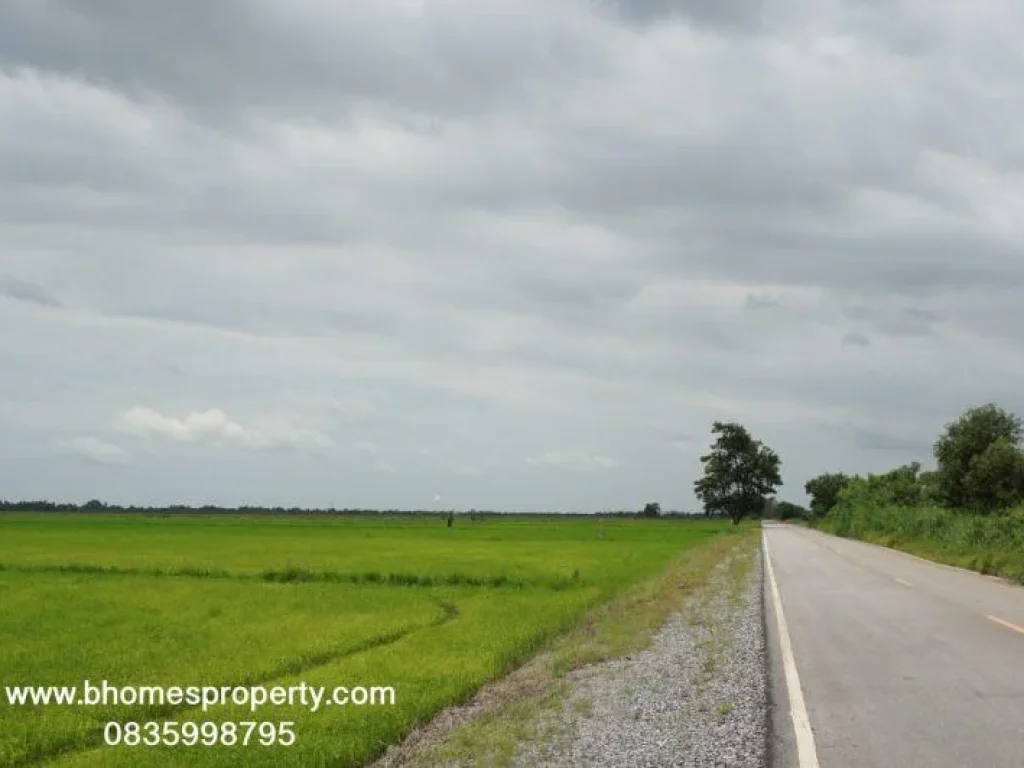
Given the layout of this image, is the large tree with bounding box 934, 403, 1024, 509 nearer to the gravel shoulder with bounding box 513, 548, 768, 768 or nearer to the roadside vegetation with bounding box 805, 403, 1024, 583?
the roadside vegetation with bounding box 805, 403, 1024, 583

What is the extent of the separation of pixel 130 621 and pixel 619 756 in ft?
48.0

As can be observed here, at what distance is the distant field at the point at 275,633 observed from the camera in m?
10.4

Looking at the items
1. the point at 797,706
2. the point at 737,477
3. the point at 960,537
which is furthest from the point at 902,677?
the point at 737,477

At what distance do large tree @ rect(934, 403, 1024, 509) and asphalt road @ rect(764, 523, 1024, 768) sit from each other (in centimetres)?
5560

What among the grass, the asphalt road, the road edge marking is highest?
the grass

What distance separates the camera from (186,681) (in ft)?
43.5

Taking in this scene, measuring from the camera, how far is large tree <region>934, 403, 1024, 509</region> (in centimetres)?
7469

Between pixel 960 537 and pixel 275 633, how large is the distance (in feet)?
117

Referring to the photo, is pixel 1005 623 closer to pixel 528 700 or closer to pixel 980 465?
pixel 528 700

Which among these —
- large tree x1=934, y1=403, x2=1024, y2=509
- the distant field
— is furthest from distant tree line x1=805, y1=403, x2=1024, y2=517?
the distant field

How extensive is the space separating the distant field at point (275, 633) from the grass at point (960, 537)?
11.8 metres

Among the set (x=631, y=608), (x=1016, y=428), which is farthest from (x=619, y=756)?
(x=1016, y=428)

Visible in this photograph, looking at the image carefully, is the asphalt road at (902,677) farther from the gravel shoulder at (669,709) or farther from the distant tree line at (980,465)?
the distant tree line at (980,465)

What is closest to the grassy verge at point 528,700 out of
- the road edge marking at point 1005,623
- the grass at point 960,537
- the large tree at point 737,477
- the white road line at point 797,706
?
the white road line at point 797,706
